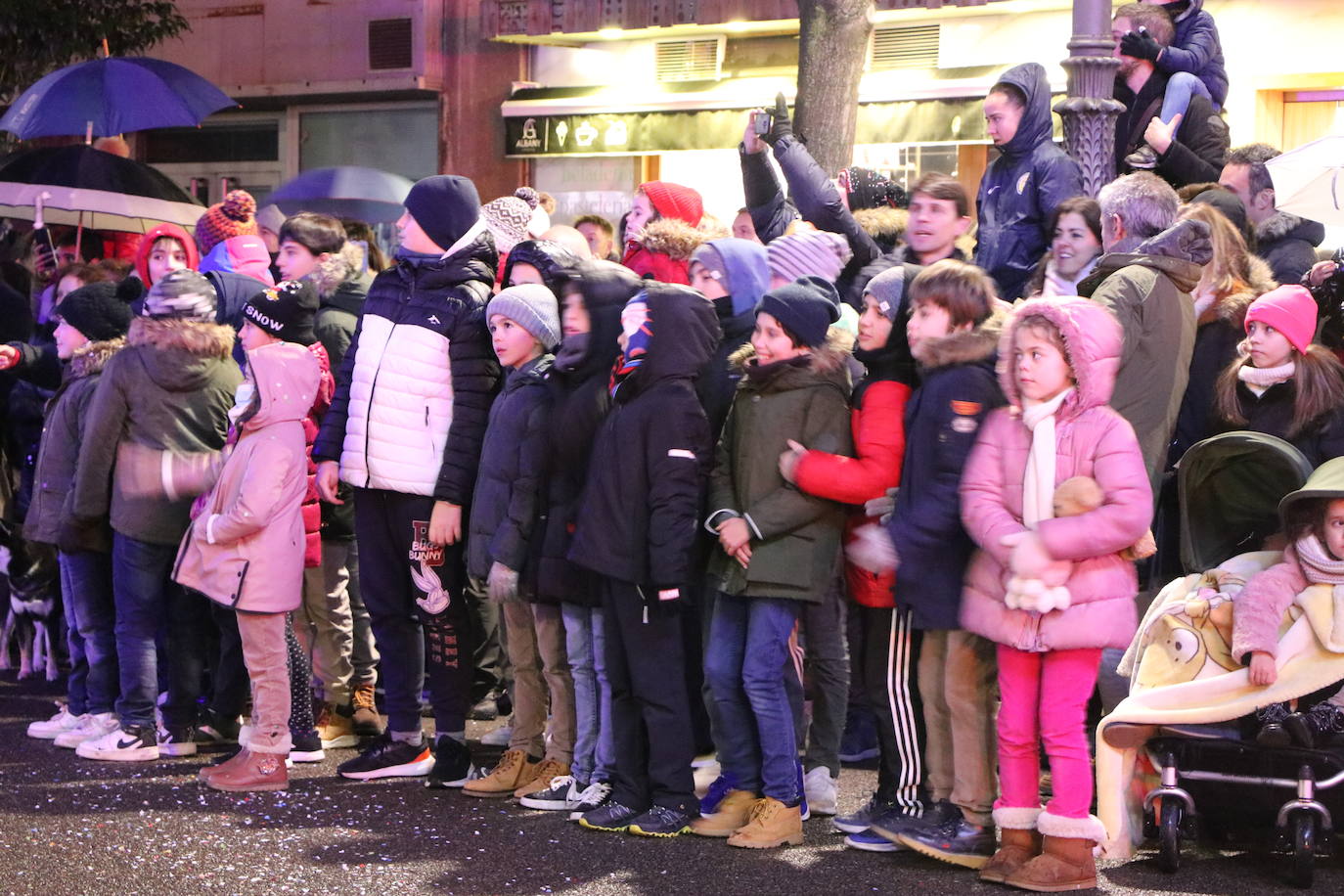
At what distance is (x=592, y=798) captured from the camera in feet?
22.5

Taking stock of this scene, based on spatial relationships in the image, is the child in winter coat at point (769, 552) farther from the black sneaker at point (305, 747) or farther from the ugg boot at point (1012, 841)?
the black sneaker at point (305, 747)

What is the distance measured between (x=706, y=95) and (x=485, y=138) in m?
3.22

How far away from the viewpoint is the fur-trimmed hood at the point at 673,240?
7.82m

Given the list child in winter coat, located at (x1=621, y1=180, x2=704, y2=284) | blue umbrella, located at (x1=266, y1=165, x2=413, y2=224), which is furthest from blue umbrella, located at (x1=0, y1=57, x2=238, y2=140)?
child in winter coat, located at (x1=621, y1=180, x2=704, y2=284)

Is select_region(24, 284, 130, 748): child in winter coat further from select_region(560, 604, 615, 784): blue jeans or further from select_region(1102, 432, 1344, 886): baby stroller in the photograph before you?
select_region(1102, 432, 1344, 886): baby stroller

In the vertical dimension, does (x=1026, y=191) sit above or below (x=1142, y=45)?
below

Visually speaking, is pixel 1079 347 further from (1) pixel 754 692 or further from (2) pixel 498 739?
(2) pixel 498 739

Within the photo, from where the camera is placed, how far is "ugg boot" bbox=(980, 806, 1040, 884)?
6004 mm

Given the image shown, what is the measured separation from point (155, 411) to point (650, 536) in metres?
2.57

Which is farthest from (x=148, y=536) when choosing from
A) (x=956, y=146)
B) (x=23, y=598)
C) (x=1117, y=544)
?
(x=956, y=146)

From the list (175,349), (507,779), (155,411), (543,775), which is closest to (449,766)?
(507,779)

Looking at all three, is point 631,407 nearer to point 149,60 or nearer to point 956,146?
point 149,60

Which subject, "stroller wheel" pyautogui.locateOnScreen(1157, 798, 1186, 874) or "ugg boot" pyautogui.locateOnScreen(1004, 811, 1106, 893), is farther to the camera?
"stroller wheel" pyautogui.locateOnScreen(1157, 798, 1186, 874)

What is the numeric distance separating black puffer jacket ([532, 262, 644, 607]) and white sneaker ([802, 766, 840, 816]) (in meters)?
1.04
